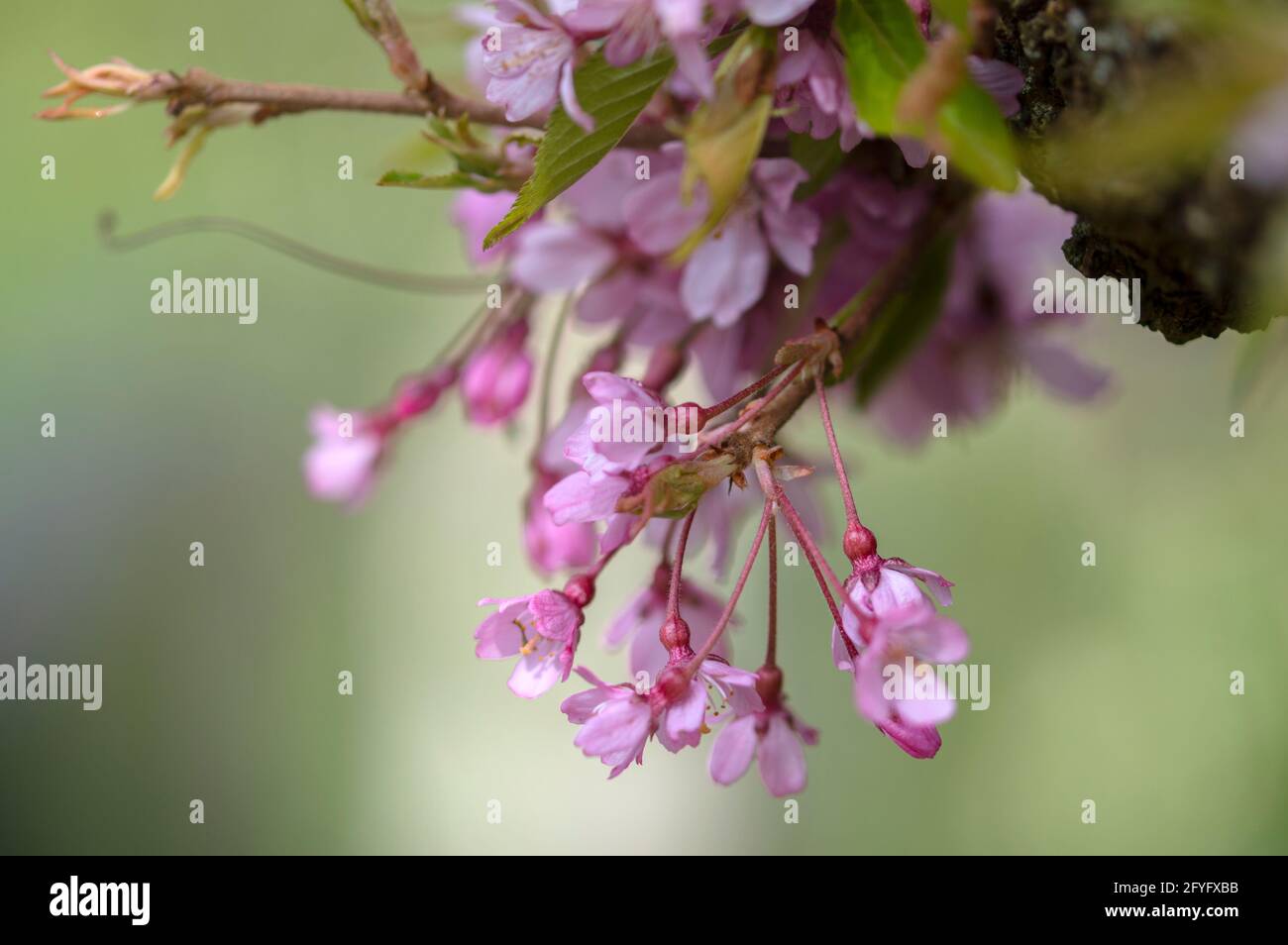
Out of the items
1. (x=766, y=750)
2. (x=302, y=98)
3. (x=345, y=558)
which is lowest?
(x=766, y=750)

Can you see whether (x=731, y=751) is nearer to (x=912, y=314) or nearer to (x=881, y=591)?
(x=881, y=591)

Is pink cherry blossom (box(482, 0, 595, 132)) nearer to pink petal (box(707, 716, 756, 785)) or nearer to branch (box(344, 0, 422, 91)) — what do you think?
A: branch (box(344, 0, 422, 91))

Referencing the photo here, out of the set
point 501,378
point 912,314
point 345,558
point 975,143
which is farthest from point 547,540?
point 345,558

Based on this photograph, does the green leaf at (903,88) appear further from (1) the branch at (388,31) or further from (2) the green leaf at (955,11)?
(1) the branch at (388,31)

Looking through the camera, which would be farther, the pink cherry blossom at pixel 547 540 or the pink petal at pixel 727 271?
the pink cherry blossom at pixel 547 540

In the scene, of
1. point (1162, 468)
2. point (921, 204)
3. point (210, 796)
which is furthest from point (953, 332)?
point (210, 796)

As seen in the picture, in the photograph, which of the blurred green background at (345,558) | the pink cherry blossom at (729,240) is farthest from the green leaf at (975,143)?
the blurred green background at (345,558)

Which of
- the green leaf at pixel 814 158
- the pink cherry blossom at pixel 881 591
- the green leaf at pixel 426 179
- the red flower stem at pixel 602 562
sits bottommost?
the pink cherry blossom at pixel 881 591
